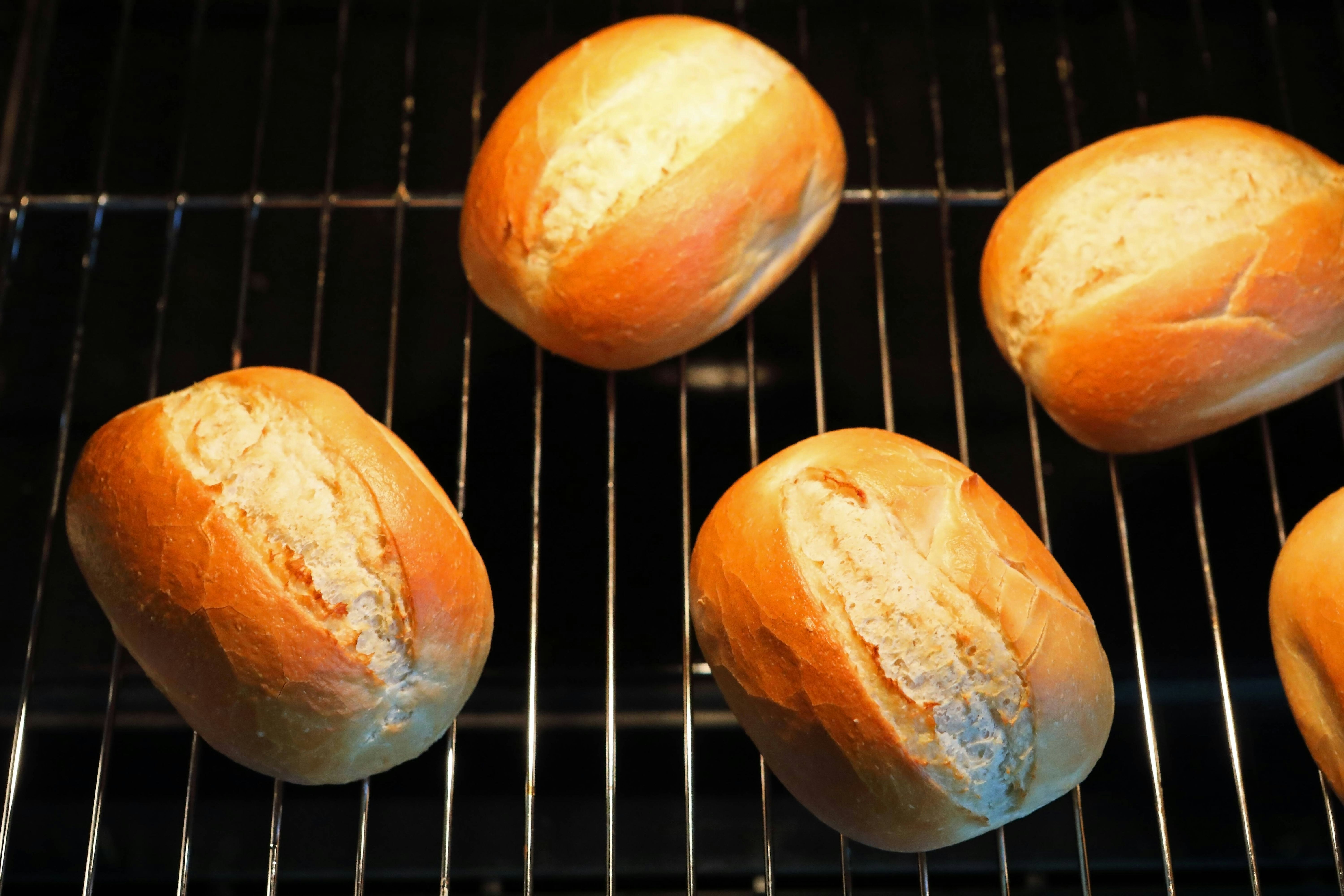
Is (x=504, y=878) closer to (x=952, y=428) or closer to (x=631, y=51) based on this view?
(x=952, y=428)

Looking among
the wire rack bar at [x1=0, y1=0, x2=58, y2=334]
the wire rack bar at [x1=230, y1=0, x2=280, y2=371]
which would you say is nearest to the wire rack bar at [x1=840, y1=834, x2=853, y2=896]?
the wire rack bar at [x1=230, y1=0, x2=280, y2=371]

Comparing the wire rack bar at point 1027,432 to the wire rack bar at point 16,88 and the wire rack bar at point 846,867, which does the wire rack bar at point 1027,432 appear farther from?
the wire rack bar at point 16,88

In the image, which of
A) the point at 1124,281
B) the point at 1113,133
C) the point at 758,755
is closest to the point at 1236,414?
the point at 1124,281

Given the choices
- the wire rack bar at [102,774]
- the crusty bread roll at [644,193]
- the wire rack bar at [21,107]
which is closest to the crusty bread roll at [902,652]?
the crusty bread roll at [644,193]

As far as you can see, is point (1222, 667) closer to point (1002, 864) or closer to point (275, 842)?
point (1002, 864)

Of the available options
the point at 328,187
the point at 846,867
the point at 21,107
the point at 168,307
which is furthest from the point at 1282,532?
the point at 21,107

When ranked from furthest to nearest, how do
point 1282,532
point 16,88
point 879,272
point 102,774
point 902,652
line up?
point 16,88
point 879,272
point 1282,532
point 102,774
point 902,652
